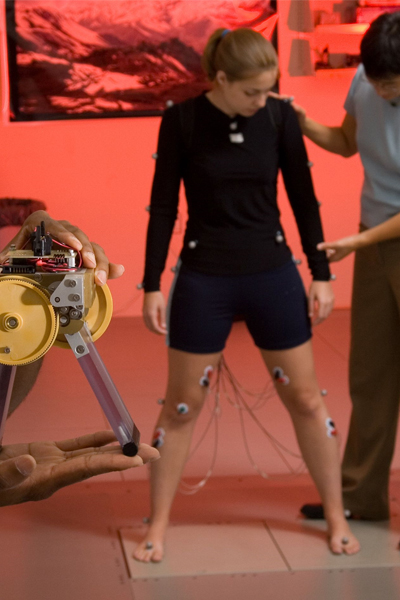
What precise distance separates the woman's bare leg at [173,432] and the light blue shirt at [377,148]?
0.61 meters

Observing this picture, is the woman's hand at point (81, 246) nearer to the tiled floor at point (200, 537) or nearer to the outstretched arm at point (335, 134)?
the tiled floor at point (200, 537)

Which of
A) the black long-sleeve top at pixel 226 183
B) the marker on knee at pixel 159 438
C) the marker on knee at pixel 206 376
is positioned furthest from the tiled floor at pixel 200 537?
the black long-sleeve top at pixel 226 183

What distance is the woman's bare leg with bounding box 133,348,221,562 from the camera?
221cm

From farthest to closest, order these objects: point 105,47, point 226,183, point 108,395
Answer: point 105,47 < point 226,183 < point 108,395

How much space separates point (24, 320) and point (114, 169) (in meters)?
3.87

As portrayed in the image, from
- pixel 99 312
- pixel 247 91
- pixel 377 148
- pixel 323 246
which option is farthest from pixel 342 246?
pixel 99 312

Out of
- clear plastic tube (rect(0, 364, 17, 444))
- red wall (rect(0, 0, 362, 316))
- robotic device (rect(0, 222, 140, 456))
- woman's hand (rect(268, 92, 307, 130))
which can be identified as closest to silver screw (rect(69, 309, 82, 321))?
robotic device (rect(0, 222, 140, 456))

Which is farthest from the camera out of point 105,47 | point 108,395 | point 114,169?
point 114,169

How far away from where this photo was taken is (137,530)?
2457mm

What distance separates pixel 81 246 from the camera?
110cm

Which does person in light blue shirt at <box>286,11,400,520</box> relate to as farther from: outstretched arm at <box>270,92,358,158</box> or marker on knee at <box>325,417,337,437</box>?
marker on knee at <box>325,417,337,437</box>

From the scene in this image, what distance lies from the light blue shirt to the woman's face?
13.0 inches

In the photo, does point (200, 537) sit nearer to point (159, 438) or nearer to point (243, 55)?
point (159, 438)

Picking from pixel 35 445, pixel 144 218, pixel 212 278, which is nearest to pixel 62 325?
pixel 35 445
